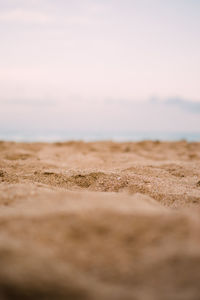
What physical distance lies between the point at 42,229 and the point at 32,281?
0.85 ft

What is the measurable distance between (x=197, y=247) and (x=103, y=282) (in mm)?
358

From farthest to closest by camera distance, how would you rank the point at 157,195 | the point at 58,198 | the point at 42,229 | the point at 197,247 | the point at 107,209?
the point at 157,195
the point at 58,198
the point at 107,209
the point at 42,229
the point at 197,247

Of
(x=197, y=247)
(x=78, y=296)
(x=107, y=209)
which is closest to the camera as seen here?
(x=78, y=296)

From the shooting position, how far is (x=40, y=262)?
0.90 metres

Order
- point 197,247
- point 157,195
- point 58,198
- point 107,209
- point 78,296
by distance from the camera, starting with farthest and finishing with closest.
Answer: point 157,195
point 58,198
point 107,209
point 197,247
point 78,296

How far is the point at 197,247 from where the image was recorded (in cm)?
97

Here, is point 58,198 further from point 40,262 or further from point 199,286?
point 199,286

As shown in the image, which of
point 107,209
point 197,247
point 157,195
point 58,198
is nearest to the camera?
point 197,247

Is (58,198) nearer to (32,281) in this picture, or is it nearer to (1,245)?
(1,245)

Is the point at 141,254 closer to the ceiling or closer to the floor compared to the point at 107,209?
closer to the floor

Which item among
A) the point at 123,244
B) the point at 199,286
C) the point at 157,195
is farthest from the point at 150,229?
the point at 157,195

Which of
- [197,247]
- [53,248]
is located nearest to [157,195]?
[197,247]

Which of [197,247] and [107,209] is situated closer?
[197,247]

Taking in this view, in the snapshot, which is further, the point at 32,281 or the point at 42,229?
the point at 42,229
